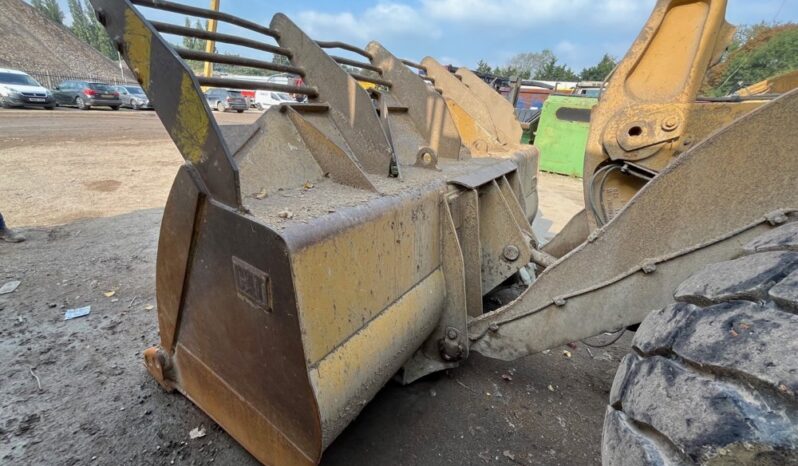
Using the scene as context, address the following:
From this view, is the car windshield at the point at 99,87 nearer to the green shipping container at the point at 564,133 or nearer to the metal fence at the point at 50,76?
the metal fence at the point at 50,76

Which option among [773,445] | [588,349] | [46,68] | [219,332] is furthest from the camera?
[46,68]

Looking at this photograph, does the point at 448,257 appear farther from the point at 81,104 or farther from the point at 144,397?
the point at 81,104

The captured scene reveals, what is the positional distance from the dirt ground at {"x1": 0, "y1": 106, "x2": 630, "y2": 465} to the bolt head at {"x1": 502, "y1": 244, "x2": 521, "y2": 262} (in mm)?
732

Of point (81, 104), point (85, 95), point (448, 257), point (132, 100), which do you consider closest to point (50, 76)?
point (132, 100)

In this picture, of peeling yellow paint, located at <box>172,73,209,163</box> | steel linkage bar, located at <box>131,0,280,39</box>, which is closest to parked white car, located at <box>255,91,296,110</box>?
steel linkage bar, located at <box>131,0,280,39</box>

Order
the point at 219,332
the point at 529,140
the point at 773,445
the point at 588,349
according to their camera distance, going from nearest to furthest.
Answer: the point at 773,445
the point at 219,332
the point at 588,349
the point at 529,140

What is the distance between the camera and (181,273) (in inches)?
59.3

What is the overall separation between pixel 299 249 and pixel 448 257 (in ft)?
3.08

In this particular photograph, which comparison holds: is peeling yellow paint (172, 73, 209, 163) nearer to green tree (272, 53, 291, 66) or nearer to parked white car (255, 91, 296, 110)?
green tree (272, 53, 291, 66)

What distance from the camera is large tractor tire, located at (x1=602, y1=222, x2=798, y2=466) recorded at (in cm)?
70

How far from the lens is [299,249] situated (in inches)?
43.9

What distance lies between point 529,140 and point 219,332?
1069 cm

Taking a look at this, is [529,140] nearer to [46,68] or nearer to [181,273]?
[181,273]

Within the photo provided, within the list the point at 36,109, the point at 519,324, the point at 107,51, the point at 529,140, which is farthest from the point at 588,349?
the point at 107,51
